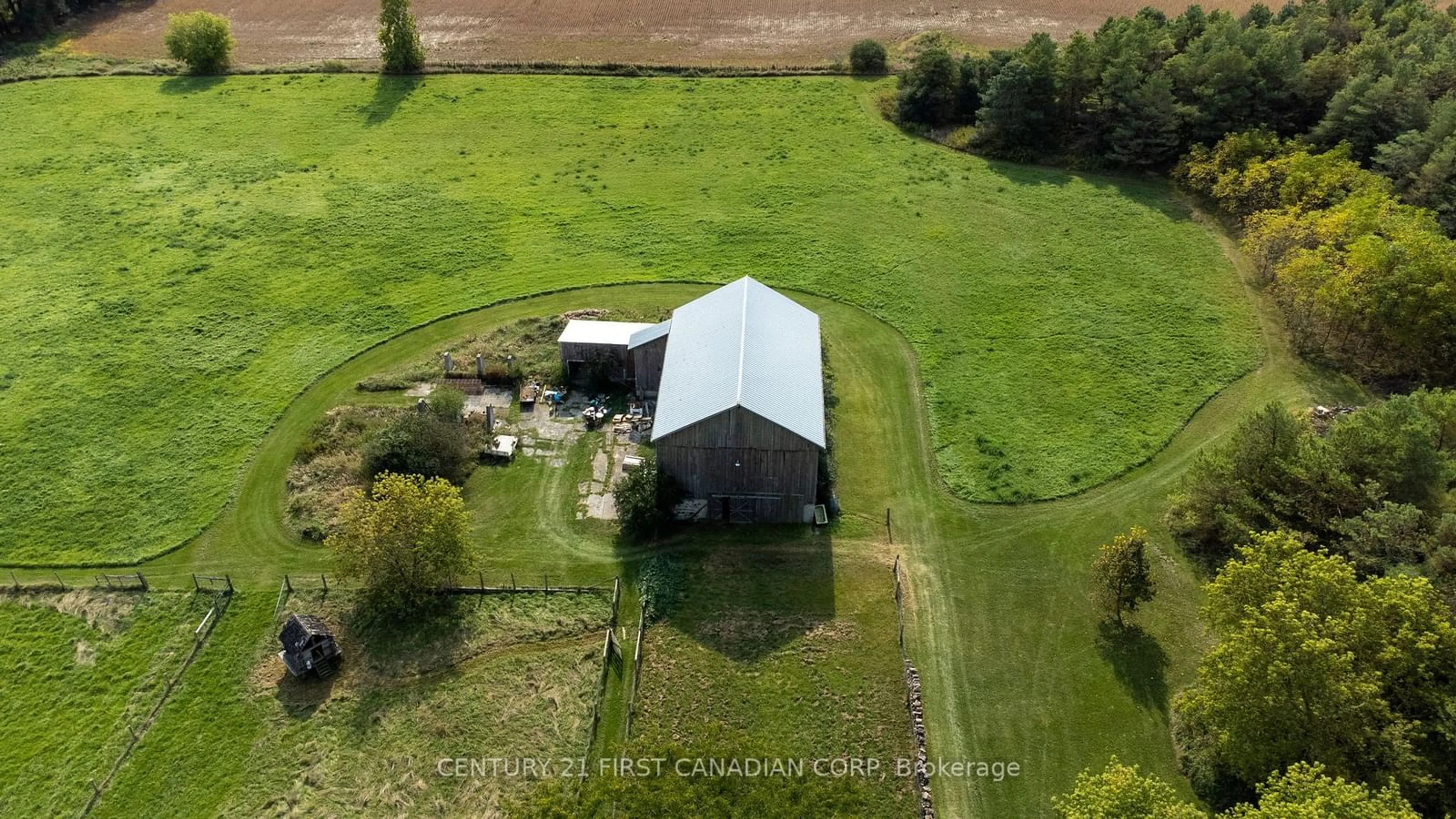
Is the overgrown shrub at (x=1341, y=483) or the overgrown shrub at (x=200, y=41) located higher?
the overgrown shrub at (x=200, y=41)

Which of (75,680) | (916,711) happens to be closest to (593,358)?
(916,711)

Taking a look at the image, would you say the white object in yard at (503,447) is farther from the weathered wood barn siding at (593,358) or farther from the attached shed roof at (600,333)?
the attached shed roof at (600,333)

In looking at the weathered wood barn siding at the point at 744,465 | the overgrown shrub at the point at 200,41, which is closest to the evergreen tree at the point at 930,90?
the weathered wood barn siding at the point at 744,465

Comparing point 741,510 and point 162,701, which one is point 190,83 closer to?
point 162,701

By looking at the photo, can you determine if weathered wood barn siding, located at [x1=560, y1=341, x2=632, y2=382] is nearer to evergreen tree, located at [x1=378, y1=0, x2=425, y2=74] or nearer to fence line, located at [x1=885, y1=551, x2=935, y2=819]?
fence line, located at [x1=885, y1=551, x2=935, y2=819]

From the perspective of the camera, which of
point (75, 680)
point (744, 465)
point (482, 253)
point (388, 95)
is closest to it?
point (75, 680)

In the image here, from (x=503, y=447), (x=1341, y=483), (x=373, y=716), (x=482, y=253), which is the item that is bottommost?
(x=373, y=716)

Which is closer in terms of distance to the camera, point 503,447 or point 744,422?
point 744,422
